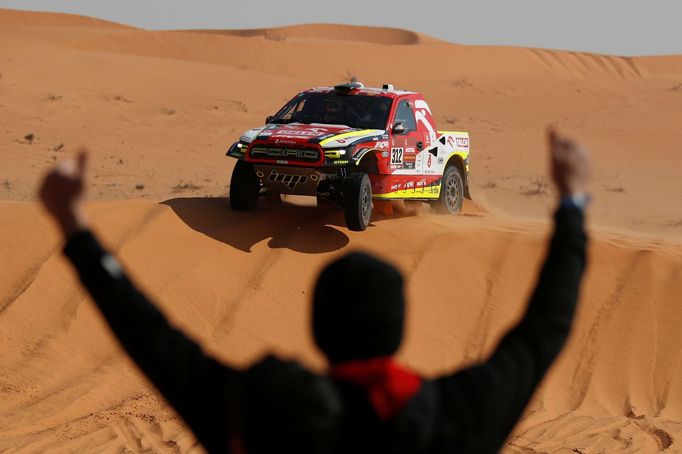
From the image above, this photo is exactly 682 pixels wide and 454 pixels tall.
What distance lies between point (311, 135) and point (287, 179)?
21.6 inches

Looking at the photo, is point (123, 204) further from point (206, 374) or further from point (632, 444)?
point (206, 374)

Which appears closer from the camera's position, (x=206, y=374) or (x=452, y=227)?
(x=206, y=374)

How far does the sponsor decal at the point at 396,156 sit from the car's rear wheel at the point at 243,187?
160 cm

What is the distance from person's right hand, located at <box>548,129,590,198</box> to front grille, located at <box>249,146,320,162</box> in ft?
31.0

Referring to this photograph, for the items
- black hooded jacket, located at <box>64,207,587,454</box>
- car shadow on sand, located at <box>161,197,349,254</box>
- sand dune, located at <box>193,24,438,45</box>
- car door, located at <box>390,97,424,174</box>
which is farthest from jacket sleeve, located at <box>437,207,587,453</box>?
sand dune, located at <box>193,24,438,45</box>

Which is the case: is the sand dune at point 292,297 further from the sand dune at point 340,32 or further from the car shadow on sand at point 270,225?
the sand dune at point 340,32

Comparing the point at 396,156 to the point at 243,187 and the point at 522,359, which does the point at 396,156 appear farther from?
the point at 522,359

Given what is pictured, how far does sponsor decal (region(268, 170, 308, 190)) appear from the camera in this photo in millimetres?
12250

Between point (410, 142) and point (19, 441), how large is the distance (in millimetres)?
6869

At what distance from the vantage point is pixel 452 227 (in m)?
12.8

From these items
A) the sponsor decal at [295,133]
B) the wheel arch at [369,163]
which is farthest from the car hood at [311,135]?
the wheel arch at [369,163]

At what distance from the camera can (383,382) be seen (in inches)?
85.1

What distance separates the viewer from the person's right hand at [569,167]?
2576 millimetres

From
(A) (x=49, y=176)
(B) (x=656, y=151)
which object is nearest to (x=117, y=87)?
(B) (x=656, y=151)
